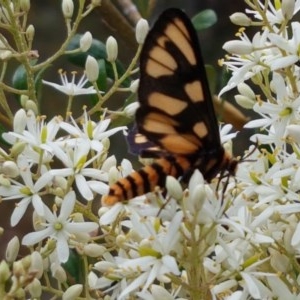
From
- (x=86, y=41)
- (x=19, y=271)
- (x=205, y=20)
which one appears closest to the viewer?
(x=19, y=271)

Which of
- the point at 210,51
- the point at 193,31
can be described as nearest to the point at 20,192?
the point at 193,31

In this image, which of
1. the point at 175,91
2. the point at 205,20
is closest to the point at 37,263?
the point at 175,91

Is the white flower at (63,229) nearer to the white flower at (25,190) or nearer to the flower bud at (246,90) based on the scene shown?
the white flower at (25,190)

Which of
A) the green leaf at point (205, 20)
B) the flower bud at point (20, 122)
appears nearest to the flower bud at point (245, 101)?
the flower bud at point (20, 122)

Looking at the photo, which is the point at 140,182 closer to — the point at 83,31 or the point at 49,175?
the point at 49,175

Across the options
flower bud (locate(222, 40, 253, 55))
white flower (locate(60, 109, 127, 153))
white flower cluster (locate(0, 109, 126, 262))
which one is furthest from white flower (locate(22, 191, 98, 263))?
flower bud (locate(222, 40, 253, 55))

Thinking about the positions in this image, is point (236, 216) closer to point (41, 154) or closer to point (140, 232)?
point (140, 232)
